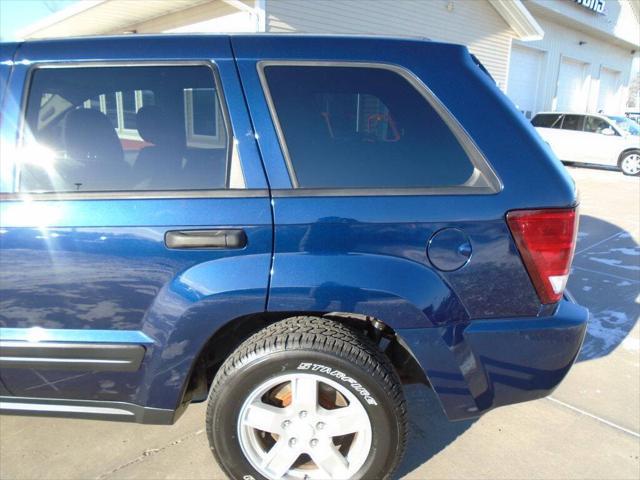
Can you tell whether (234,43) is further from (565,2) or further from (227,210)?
(565,2)

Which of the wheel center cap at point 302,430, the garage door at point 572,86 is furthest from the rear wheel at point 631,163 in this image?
the wheel center cap at point 302,430

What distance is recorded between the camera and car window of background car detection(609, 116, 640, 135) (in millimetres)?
12656

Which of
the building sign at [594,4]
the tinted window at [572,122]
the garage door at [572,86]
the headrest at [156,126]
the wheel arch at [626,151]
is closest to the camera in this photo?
the headrest at [156,126]

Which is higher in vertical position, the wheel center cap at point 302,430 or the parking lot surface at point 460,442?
the wheel center cap at point 302,430

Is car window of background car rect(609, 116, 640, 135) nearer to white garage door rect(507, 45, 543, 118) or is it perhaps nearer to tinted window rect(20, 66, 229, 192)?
white garage door rect(507, 45, 543, 118)

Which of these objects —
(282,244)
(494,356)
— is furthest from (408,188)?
(494,356)

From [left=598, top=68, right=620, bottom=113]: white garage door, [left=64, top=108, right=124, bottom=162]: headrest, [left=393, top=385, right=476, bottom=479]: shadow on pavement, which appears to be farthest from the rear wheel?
[left=64, top=108, right=124, bottom=162]: headrest

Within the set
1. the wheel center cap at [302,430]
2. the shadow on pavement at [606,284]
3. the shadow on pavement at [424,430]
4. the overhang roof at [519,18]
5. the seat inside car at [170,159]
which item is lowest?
the shadow on pavement at [424,430]

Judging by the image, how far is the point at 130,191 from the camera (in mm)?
1839

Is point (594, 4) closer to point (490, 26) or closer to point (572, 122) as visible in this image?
point (490, 26)

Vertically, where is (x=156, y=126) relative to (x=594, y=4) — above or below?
below

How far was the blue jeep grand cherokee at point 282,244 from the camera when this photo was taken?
1.75 meters

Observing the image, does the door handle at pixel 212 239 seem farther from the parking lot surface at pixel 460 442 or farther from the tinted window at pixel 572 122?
the tinted window at pixel 572 122

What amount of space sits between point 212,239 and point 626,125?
48.0ft
